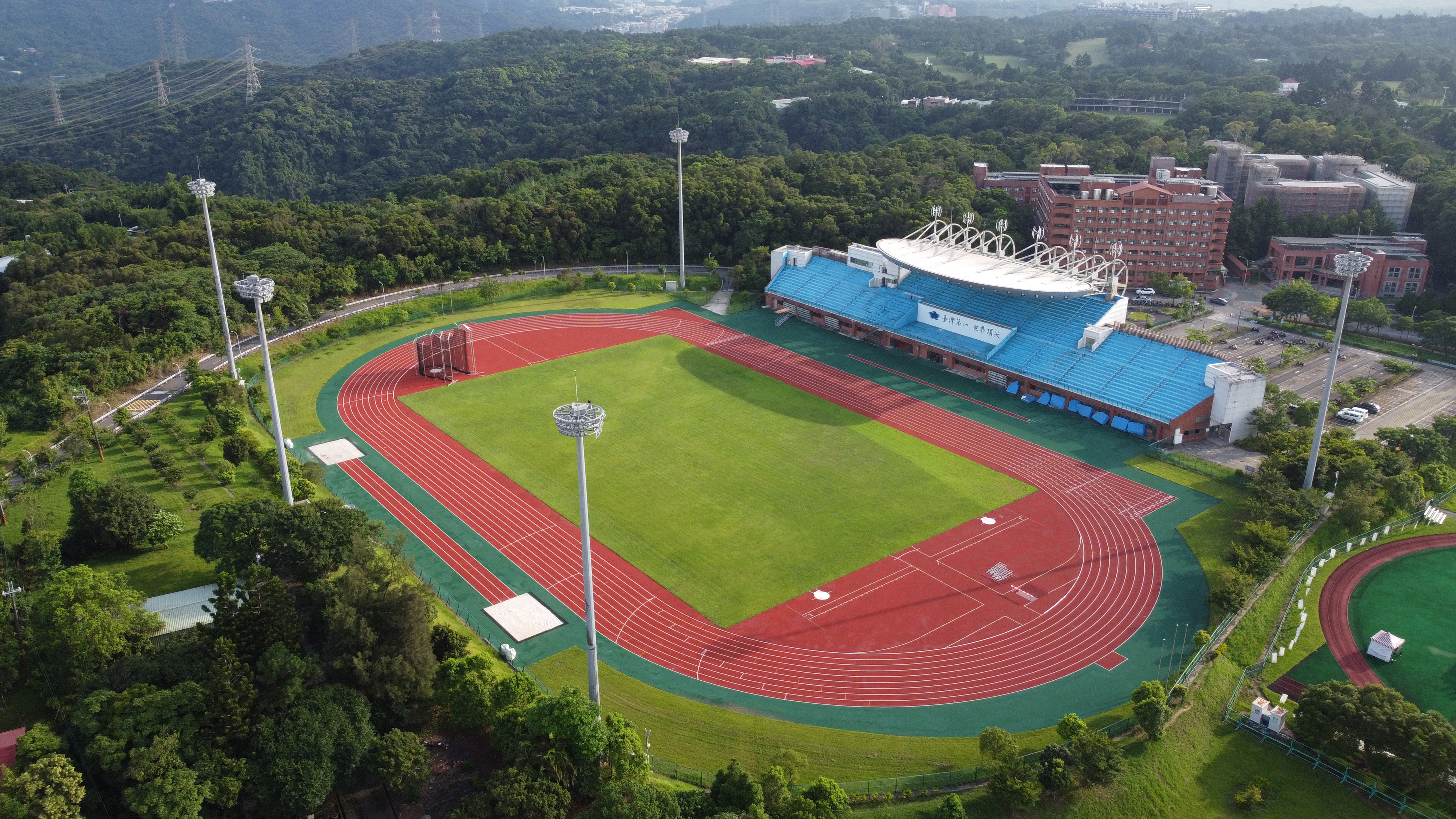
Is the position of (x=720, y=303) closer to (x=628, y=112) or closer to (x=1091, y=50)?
(x=628, y=112)

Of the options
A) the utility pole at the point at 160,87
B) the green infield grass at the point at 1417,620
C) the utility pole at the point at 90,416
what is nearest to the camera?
the green infield grass at the point at 1417,620

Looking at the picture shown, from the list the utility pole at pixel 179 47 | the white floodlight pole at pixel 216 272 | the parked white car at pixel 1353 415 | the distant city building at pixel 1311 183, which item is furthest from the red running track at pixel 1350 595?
the utility pole at pixel 179 47

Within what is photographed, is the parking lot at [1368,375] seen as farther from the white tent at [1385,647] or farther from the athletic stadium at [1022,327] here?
the white tent at [1385,647]

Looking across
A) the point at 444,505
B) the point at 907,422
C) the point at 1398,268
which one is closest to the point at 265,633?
the point at 444,505

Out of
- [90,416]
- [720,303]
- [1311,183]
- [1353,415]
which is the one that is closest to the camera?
[90,416]

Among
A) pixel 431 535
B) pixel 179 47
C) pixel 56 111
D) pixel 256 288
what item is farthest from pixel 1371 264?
pixel 179 47

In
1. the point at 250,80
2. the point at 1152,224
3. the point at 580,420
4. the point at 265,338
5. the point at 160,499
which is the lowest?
the point at 160,499

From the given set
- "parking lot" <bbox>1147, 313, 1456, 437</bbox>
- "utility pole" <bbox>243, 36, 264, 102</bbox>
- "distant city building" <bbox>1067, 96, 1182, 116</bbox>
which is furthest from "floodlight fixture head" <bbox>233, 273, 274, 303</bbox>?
"distant city building" <bbox>1067, 96, 1182, 116</bbox>
